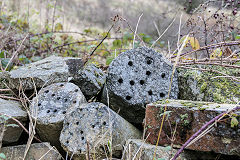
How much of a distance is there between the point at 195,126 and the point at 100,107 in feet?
2.65

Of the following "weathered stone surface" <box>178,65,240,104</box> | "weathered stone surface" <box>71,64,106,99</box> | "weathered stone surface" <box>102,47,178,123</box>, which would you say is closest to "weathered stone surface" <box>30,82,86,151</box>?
"weathered stone surface" <box>71,64,106,99</box>

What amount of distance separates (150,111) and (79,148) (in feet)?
2.19

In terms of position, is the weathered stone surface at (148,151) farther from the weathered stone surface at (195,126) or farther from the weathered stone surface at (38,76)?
the weathered stone surface at (38,76)

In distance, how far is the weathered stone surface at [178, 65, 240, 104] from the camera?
262 centimetres

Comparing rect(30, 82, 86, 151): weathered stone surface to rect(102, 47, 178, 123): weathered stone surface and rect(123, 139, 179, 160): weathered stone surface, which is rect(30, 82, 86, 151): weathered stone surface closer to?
rect(102, 47, 178, 123): weathered stone surface

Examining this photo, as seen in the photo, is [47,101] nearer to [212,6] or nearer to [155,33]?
[212,6]

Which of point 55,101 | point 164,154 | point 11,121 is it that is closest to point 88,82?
point 55,101

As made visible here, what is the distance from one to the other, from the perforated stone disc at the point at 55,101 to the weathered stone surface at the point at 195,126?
0.82 meters

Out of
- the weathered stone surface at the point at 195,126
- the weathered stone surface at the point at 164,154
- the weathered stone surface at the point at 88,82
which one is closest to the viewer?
the weathered stone surface at the point at 195,126

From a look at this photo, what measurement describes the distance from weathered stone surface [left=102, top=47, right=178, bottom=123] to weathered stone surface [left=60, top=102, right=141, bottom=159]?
283 millimetres

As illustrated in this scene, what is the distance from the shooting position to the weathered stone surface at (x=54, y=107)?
2.56m

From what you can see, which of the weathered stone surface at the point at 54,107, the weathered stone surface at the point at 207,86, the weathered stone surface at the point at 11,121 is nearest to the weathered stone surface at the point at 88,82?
the weathered stone surface at the point at 54,107

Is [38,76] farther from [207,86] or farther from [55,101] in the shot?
[207,86]

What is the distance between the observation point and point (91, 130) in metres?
2.31
